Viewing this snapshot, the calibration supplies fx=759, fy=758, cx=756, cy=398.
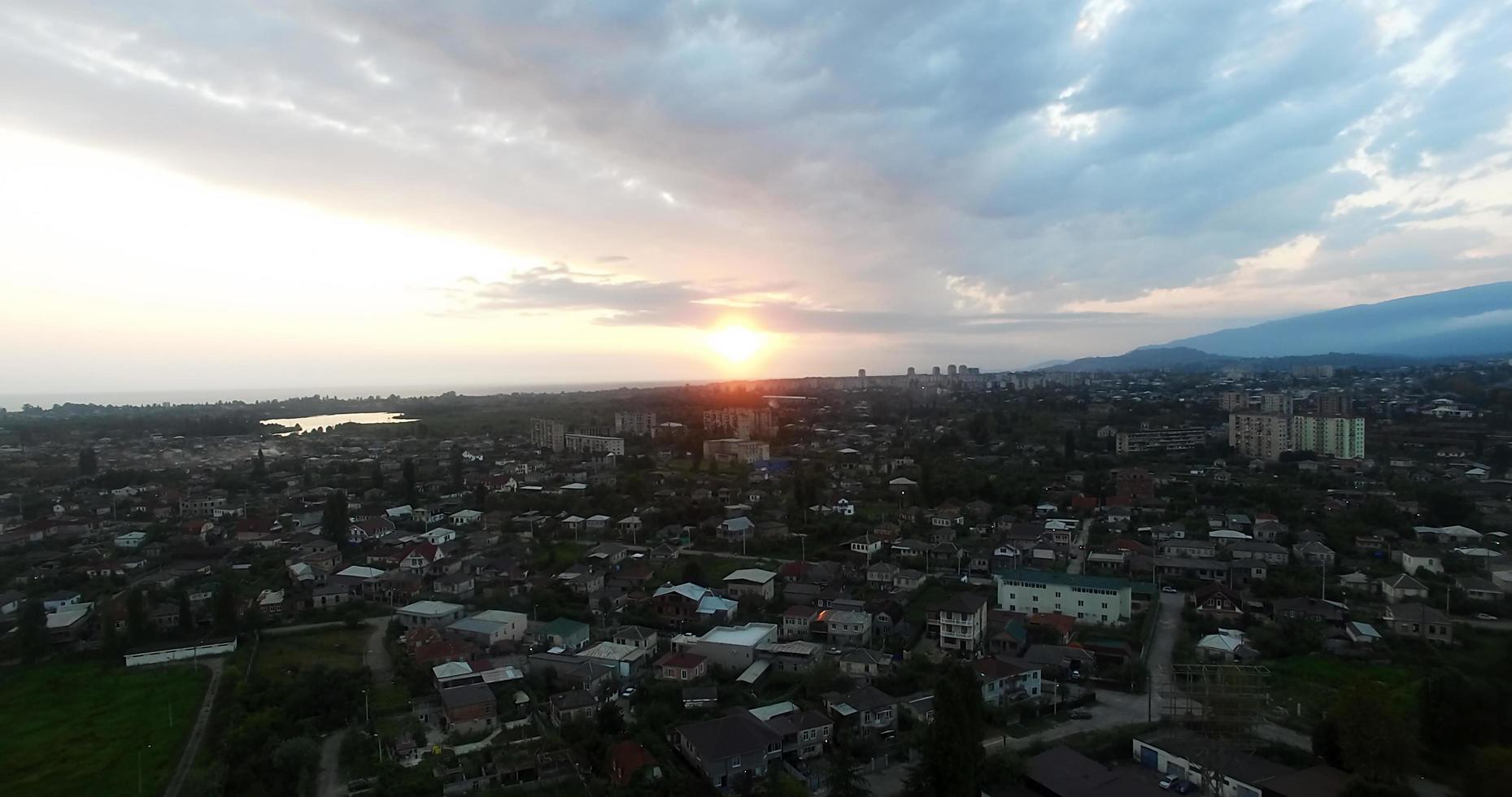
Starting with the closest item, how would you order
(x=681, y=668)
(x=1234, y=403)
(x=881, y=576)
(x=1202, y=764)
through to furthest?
(x=1202, y=764)
(x=681, y=668)
(x=881, y=576)
(x=1234, y=403)

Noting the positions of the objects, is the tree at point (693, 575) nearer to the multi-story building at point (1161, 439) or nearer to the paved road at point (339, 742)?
the paved road at point (339, 742)

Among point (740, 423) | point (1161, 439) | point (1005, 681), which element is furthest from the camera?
point (740, 423)

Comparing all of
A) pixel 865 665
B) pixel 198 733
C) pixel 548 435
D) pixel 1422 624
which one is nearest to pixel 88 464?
pixel 548 435

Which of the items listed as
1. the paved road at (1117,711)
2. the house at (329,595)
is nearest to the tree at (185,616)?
the house at (329,595)

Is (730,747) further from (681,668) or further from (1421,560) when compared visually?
(1421,560)

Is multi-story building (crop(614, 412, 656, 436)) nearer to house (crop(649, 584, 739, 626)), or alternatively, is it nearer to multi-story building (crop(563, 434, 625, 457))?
multi-story building (crop(563, 434, 625, 457))

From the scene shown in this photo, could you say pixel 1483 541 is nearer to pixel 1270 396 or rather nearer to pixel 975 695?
pixel 975 695

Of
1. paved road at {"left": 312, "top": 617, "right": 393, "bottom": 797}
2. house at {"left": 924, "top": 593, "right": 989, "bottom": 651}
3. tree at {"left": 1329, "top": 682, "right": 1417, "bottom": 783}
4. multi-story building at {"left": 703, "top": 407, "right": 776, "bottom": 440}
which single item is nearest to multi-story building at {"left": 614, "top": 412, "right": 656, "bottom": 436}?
multi-story building at {"left": 703, "top": 407, "right": 776, "bottom": 440}
